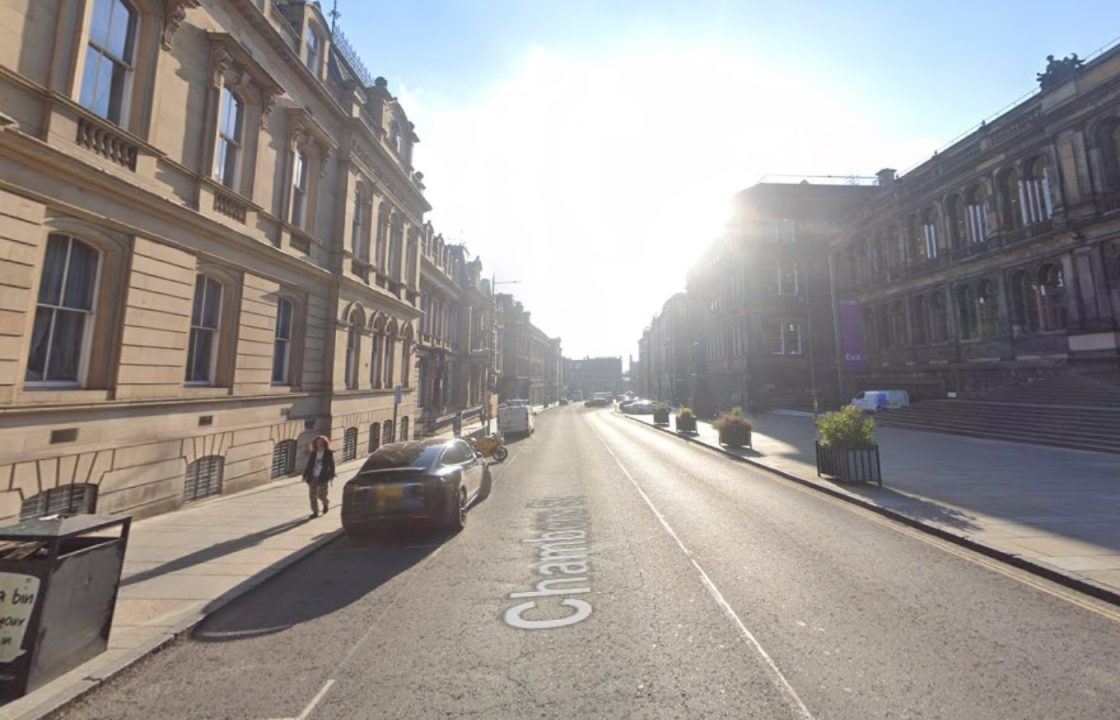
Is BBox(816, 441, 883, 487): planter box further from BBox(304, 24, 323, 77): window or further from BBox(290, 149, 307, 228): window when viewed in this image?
BBox(304, 24, 323, 77): window

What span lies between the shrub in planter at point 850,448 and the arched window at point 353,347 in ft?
50.1

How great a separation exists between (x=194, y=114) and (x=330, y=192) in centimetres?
568

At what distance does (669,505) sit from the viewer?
10.1 meters

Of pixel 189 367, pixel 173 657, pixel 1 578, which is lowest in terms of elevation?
pixel 173 657

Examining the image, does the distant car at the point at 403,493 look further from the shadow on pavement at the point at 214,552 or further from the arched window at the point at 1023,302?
the arched window at the point at 1023,302

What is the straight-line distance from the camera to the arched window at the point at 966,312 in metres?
28.6

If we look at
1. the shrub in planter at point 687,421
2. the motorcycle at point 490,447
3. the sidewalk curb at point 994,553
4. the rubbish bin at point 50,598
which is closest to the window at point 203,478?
the rubbish bin at point 50,598

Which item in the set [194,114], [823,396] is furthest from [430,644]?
[823,396]

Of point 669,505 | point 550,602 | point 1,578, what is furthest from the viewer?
point 669,505

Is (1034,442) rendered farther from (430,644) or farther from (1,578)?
(1,578)

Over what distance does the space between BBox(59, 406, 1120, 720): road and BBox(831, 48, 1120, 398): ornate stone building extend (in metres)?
24.5

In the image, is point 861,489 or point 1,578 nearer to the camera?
point 1,578

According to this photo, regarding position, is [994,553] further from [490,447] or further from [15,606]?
[490,447]

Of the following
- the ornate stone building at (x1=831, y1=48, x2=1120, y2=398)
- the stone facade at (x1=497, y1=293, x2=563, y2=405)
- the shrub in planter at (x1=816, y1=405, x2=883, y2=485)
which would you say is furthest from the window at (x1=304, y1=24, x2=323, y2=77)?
the stone facade at (x1=497, y1=293, x2=563, y2=405)
